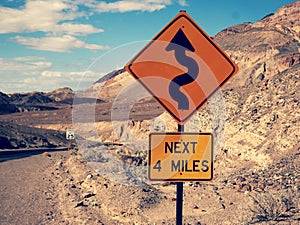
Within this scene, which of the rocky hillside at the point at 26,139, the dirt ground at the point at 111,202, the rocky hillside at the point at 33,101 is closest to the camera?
the dirt ground at the point at 111,202

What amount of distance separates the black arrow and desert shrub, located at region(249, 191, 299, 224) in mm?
5716

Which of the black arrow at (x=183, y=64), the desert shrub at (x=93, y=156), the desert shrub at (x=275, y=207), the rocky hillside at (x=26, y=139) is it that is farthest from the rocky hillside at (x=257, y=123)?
the rocky hillside at (x=26, y=139)

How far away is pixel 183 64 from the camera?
3.71 meters

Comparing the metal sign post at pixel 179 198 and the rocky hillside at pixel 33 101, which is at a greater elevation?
the rocky hillside at pixel 33 101

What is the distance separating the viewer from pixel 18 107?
3110 inches

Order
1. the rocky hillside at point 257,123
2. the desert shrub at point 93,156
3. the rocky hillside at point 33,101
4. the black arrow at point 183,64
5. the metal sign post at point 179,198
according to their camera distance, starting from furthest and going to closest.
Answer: the rocky hillside at point 33,101 < the desert shrub at point 93,156 < the rocky hillside at point 257,123 < the metal sign post at point 179,198 < the black arrow at point 183,64

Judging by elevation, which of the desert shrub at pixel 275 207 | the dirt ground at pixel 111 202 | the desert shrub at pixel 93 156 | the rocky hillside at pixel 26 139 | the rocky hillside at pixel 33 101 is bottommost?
the dirt ground at pixel 111 202

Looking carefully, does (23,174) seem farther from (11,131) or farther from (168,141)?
(11,131)

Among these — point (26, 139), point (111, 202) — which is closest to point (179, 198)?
point (111, 202)

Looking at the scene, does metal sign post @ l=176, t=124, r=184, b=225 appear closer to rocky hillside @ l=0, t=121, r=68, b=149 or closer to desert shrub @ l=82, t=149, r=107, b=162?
desert shrub @ l=82, t=149, r=107, b=162

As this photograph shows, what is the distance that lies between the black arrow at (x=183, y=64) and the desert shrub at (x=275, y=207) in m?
5.72

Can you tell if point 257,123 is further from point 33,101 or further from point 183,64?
point 33,101

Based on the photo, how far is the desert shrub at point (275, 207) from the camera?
8.62m

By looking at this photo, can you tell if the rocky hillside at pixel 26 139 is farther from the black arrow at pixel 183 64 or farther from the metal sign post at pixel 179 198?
the black arrow at pixel 183 64
